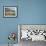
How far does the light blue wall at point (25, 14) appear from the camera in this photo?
4504mm

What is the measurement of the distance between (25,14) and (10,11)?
0.51 meters

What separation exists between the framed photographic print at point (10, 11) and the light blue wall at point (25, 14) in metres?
0.10

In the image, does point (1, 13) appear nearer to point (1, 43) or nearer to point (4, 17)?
point (4, 17)

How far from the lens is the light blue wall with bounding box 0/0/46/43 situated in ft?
14.8

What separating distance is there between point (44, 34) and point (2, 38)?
4.55 feet

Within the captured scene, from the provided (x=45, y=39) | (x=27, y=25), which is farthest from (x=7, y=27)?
(x=45, y=39)

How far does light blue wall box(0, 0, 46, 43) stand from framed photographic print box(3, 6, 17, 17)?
10 centimetres

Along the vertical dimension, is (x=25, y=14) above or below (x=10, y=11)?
below

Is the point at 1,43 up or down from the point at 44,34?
down

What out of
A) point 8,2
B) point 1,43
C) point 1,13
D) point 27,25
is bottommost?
point 1,43

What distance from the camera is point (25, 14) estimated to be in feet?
14.9

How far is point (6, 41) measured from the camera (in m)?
4.47

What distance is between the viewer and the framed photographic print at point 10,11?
4.49m

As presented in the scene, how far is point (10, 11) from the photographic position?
4523mm
